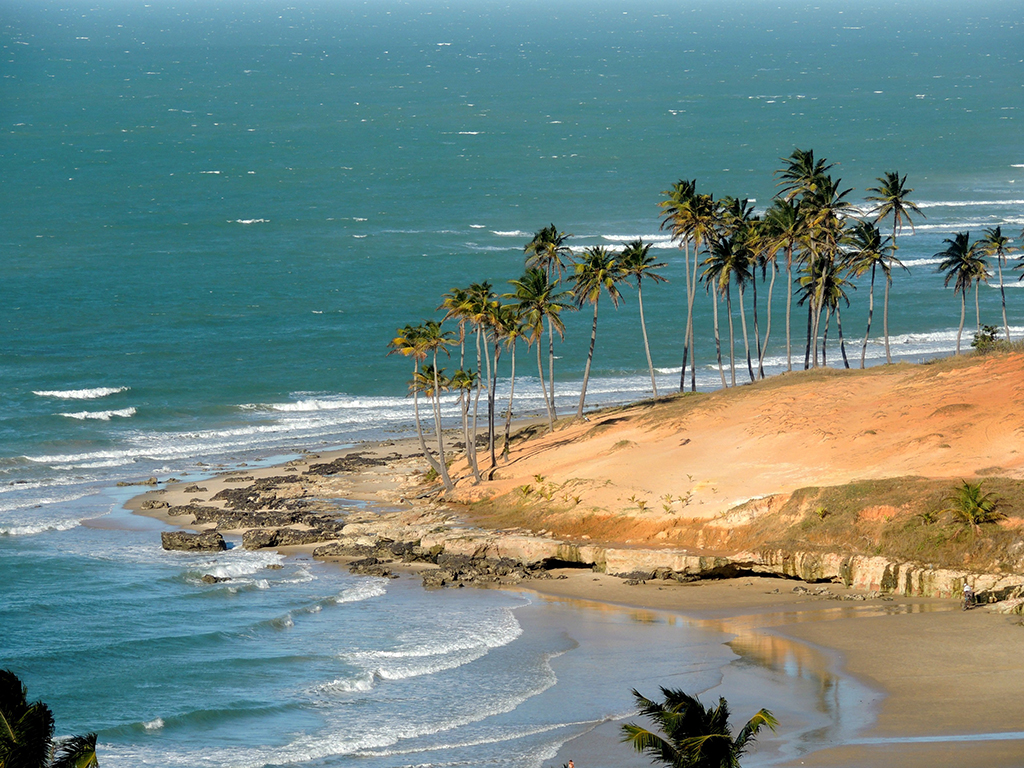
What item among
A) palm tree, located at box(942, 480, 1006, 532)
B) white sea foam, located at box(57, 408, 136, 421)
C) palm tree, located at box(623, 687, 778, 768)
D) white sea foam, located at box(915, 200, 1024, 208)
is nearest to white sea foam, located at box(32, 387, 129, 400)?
white sea foam, located at box(57, 408, 136, 421)

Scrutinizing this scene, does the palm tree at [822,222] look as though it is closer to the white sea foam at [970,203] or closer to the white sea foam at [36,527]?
the white sea foam at [36,527]

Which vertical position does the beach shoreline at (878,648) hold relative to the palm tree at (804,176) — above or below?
below

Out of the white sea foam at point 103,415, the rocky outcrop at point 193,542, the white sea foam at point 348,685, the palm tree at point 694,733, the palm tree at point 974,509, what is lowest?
the white sea foam at point 348,685

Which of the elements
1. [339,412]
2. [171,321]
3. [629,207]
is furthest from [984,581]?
[629,207]

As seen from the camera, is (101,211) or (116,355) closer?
(116,355)

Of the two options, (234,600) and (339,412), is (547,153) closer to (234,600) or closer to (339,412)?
(339,412)

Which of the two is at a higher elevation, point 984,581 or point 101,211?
point 101,211

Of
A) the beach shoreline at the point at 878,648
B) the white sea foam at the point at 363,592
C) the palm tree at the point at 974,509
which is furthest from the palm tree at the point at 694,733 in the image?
the white sea foam at the point at 363,592
